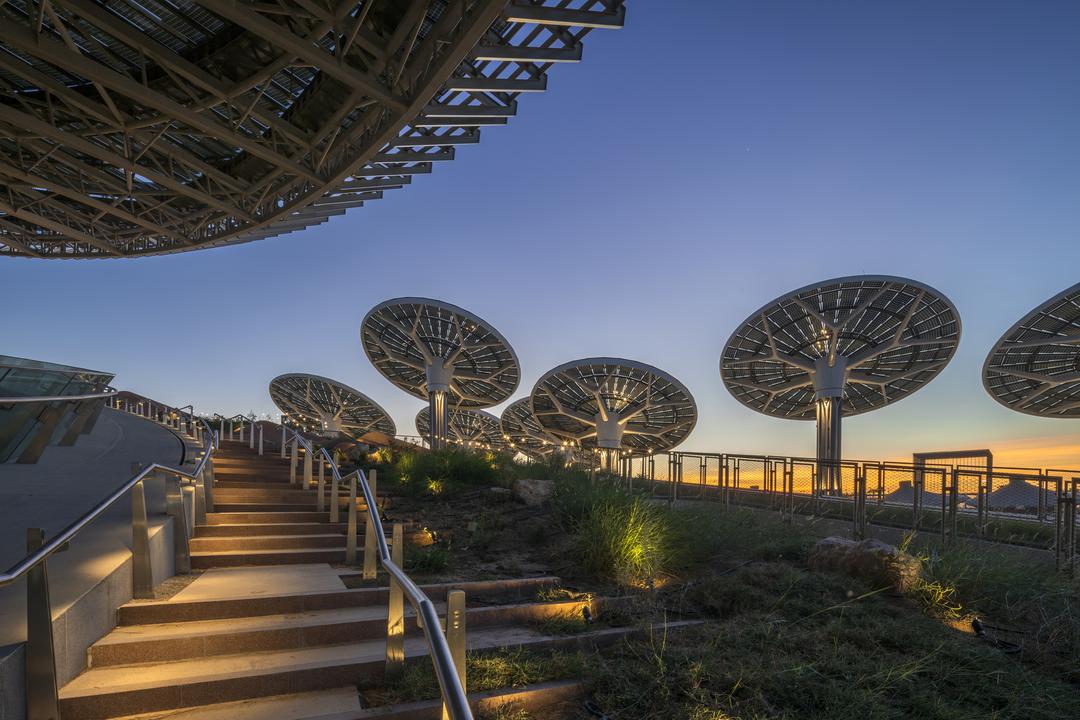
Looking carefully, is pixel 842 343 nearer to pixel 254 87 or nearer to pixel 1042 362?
pixel 1042 362

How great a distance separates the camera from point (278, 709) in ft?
14.5

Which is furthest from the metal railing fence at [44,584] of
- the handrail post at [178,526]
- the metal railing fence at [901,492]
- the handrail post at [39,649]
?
the metal railing fence at [901,492]

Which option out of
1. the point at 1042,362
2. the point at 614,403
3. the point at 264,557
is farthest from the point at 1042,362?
the point at 264,557

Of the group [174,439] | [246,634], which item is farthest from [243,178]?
[246,634]

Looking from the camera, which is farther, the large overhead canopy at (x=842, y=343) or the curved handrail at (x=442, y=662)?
the large overhead canopy at (x=842, y=343)

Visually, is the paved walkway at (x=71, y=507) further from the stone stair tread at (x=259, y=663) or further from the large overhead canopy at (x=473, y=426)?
the large overhead canopy at (x=473, y=426)

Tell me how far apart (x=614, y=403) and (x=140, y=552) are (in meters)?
31.5

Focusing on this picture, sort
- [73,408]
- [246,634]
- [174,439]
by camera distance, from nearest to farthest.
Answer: [246,634] < [73,408] < [174,439]

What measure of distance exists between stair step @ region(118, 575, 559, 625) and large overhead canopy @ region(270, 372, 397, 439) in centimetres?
3982

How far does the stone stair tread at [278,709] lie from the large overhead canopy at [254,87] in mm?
10616

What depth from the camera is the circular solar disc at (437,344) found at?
3177cm

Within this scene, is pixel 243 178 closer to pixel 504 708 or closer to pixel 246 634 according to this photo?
pixel 246 634

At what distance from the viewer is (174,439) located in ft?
57.5

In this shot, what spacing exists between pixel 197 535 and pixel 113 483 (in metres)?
3.46
